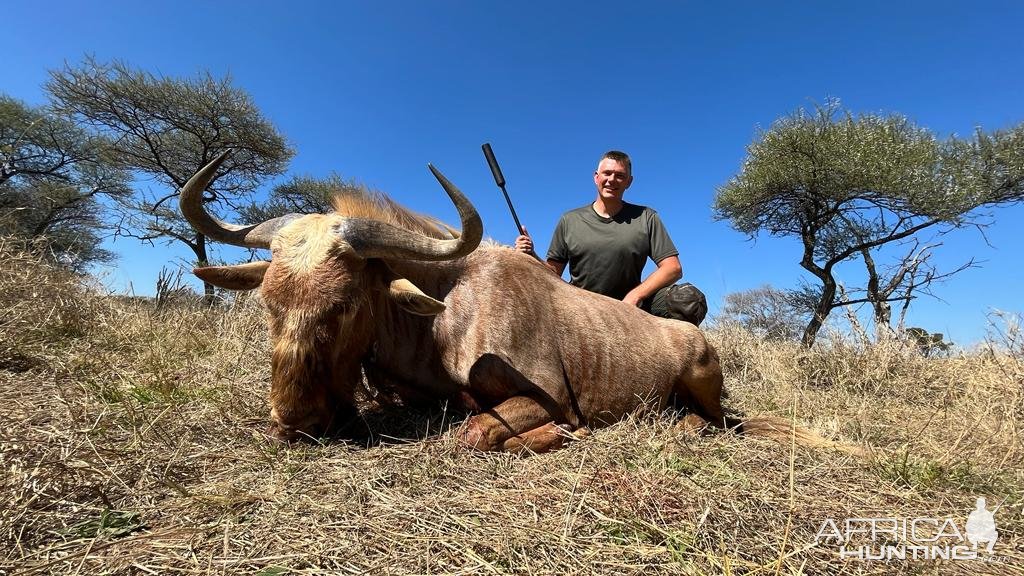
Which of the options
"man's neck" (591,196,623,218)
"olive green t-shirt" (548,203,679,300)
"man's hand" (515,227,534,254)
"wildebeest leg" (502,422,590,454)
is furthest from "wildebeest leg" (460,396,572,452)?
"man's neck" (591,196,623,218)

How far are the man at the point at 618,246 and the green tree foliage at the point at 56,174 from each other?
18.5 m

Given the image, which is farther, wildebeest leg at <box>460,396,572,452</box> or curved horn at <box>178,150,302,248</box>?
curved horn at <box>178,150,302,248</box>

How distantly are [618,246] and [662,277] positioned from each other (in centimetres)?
59

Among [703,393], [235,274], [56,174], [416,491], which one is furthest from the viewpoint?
[56,174]

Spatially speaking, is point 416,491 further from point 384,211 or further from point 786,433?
point 786,433

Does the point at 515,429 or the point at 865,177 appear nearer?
the point at 515,429

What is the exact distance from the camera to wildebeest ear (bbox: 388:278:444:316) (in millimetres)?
2467

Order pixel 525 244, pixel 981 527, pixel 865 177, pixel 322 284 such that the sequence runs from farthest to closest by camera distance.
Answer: pixel 865 177
pixel 525 244
pixel 322 284
pixel 981 527

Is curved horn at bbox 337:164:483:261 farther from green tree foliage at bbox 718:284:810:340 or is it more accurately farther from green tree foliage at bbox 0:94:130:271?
green tree foliage at bbox 0:94:130:271

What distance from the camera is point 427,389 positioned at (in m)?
2.85

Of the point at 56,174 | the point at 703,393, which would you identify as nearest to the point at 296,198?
the point at 56,174

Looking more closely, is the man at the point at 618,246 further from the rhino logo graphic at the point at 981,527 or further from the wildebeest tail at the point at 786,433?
the rhino logo graphic at the point at 981,527

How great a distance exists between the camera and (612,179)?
16.6ft

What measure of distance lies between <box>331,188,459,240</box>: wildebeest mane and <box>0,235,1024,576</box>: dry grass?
1340 millimetres
